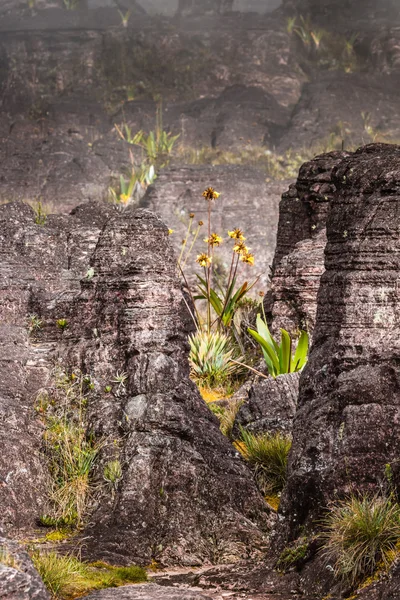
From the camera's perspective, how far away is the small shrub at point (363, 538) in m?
5.79

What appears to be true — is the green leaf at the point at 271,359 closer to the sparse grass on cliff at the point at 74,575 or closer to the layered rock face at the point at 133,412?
the layered rock face at the point at 133,412

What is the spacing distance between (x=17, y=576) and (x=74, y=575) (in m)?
1.13

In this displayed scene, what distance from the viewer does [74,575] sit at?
6.10 metres

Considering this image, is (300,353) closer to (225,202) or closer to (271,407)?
(271,407)

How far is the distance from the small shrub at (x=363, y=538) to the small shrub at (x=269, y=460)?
2.74m

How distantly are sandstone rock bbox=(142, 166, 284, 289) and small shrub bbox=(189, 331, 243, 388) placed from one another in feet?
30.4

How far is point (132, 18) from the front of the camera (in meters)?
37.8

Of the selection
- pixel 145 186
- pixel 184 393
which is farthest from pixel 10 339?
pixel 145 186

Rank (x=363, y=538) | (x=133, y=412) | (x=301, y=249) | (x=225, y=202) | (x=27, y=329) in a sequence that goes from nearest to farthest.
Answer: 1. (x=363, y=538)
2. (x=133, y=412)
3. (x=27, y=329)
4. (x=301, y=249)
5. (x=225, y=202)

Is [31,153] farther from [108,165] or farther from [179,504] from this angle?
[179,504]

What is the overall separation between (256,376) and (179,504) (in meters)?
4.65

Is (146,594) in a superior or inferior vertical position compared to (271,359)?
inferior

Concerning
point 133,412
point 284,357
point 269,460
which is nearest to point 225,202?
point 284,357

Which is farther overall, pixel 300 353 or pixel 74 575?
pixel 300 353
